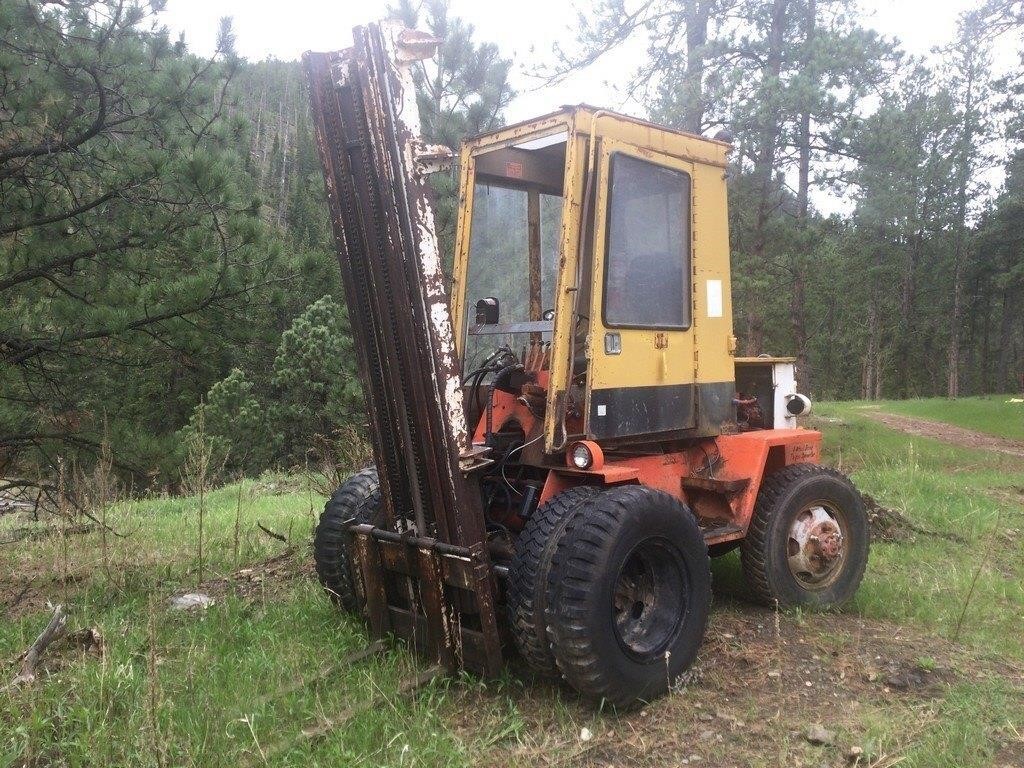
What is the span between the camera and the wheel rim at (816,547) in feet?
16.4

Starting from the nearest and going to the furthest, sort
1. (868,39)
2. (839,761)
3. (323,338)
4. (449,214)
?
(839,761)
(868,39)
(449,214)
(323,338)

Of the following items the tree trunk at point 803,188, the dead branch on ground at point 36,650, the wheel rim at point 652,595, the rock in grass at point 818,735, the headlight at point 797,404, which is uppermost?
the tree trunk at point 803,188

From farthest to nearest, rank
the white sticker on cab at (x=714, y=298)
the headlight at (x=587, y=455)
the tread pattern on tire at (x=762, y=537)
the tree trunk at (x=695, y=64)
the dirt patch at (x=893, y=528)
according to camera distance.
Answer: the tree trunk at (x=695, y=64)
the dirt patch at (x=893, y=528)
the tread pattern on tire at (x=762, y=537)
the white sticker on cab at (x=714, y=298)
the headlight at (x=587, y=455)

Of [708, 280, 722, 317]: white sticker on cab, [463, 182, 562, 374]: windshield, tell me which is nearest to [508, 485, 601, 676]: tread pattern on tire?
[463, 182, 562, 374]: windshield

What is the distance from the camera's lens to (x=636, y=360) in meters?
4.19

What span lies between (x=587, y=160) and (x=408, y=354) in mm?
1305

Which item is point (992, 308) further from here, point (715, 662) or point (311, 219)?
point (715, 662)

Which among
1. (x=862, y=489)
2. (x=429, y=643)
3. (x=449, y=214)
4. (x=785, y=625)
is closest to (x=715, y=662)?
(x=785, y=625)

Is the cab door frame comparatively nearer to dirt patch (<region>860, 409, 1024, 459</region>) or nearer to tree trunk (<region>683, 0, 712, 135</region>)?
tree trunk (<region>683, 0, 712, 135</region>)

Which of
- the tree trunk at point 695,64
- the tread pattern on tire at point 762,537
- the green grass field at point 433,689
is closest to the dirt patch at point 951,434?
the tree trunk at point 695,64

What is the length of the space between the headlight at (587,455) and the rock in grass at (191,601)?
2622mm

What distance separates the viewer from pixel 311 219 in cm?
2266

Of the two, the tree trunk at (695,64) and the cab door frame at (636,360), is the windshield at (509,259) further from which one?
the tree trunk at (695,64)

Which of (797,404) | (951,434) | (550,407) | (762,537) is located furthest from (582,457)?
(951,434)
